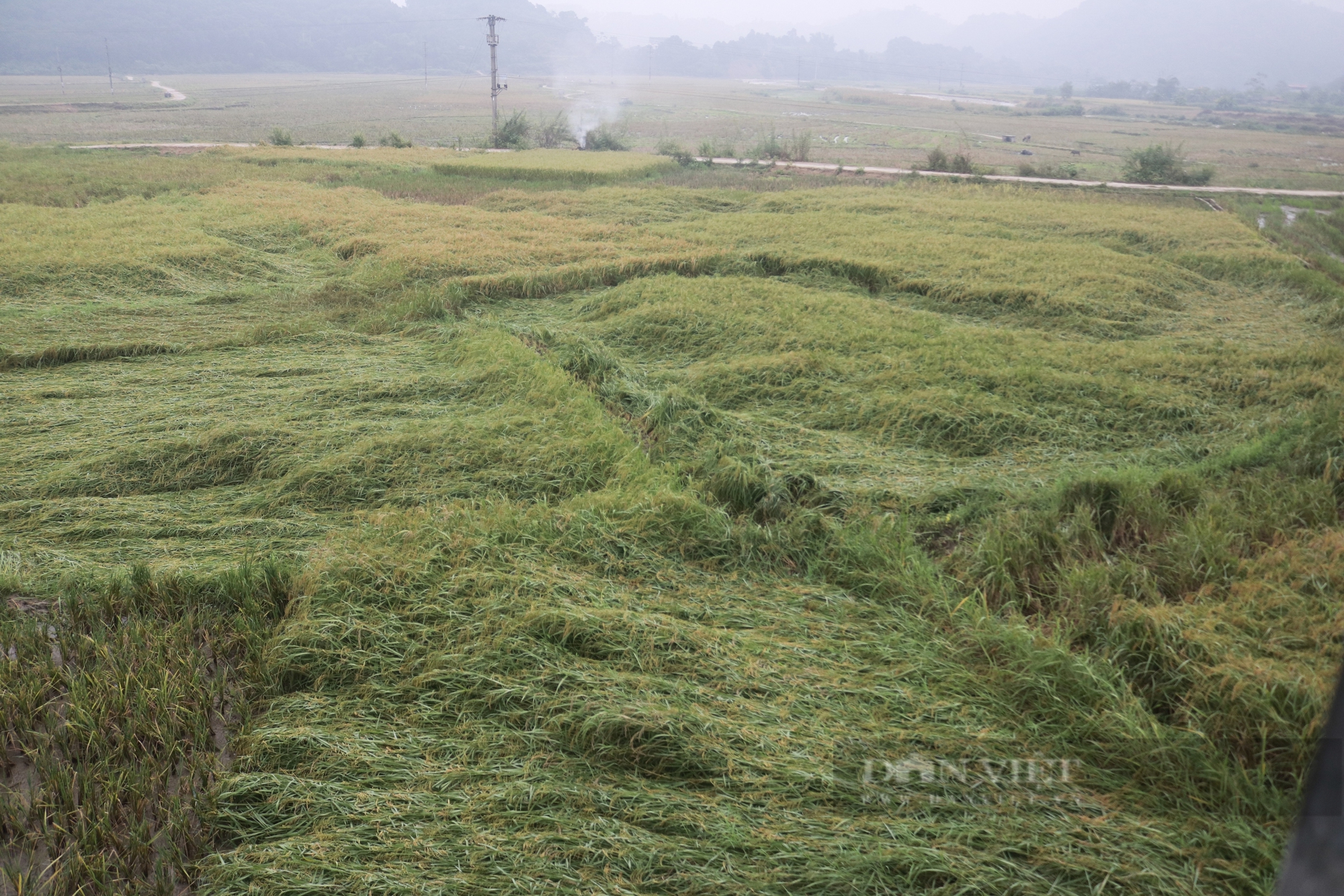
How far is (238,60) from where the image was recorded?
90250 millimetres

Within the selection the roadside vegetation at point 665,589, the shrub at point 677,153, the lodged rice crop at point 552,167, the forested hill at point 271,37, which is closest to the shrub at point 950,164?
the shrub at point 677,153

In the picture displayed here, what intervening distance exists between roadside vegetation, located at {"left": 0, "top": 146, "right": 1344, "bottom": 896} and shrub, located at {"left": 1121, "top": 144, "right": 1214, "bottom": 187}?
1411cm

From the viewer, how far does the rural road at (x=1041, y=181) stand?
1722cm

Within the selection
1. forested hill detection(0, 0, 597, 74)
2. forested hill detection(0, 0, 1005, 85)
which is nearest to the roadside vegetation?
forested hill detection(0, 0, 1005, 85)

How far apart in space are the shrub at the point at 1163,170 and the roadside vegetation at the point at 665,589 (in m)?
14.1

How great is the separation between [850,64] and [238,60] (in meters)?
104

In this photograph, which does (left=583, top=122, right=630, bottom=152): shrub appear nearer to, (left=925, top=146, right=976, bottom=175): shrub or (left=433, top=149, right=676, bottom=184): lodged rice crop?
(left=433, top=149, right=676, bottom=184): lodged rice crop

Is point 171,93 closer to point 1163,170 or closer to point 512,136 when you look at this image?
point 512,136

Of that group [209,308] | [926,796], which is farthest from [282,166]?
[926,796]

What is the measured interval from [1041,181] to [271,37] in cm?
10941

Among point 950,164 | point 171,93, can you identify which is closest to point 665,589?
point 950,164

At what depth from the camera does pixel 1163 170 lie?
1936 cm

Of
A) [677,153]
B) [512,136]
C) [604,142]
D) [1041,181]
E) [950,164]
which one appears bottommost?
[1041,181]

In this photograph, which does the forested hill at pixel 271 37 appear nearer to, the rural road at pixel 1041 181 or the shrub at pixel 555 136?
the shrub at pixel 555 136
